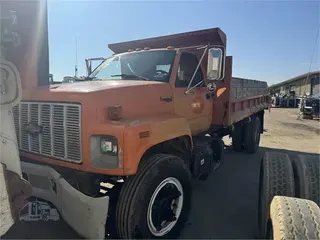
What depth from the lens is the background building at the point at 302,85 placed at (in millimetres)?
35469

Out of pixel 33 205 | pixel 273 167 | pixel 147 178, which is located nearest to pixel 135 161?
pixel 147 178

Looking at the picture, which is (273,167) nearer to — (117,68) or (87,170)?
(87,170)

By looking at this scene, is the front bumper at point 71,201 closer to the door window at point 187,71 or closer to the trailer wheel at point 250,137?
the door window at point 187,71

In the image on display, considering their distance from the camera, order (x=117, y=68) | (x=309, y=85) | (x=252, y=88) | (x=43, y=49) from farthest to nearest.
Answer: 1. (x=309, y=85)
2. (x=252, y=88)
3. (x=117, y=68)
4. (x=43, y=49)

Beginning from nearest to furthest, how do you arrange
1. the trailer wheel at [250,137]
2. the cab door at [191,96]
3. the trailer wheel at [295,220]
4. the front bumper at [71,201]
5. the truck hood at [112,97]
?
the trailer wheel at [295,220] → the front bumper at [71,201] → the truck hood at [112,97] → the cab door at [191,96] → the trailer wheel at [250,137]

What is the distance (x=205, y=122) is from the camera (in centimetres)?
495

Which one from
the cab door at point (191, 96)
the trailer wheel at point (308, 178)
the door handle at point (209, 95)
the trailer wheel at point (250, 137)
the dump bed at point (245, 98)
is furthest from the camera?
the trailer wheel at point (250, 137)

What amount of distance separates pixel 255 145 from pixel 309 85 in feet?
109

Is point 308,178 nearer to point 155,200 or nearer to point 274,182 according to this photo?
point 274,182

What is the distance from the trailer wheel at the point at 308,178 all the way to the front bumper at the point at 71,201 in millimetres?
2156

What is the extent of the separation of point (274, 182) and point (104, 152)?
1949 mm

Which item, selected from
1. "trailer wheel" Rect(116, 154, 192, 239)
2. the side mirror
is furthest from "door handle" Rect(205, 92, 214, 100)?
"trailer wheel" Rect(116, 154, 192, 239)

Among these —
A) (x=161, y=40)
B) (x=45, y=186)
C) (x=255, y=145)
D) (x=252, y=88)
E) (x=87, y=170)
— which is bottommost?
(x=255, y=145)

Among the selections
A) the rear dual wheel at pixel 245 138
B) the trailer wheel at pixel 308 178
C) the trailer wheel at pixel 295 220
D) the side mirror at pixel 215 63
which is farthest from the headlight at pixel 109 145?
the rear dual wheel at pixel 245 138
